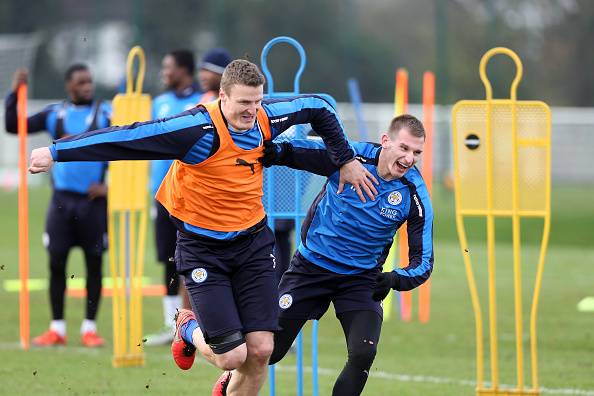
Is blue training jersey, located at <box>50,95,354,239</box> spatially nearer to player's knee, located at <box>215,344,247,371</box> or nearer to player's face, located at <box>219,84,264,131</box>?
player's face, located at <box>219,84,264,131</box>

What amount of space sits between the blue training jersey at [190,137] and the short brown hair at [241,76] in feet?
0.73

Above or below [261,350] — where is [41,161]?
above

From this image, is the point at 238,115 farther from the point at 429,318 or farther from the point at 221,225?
the point at 429,318

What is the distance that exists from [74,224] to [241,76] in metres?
4.78

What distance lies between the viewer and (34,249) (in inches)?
762

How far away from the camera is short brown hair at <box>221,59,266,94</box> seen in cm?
616

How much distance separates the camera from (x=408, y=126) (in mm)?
6758

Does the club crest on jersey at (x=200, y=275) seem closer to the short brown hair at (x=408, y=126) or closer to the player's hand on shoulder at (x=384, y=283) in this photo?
the player's hand on shoulder at (x=384, y=283)

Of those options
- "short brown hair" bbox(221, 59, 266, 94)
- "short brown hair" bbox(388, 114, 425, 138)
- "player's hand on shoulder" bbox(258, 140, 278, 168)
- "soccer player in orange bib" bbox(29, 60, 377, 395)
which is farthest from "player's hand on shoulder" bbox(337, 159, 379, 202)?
"short brown hair" bbox(221, 59, 266, 94)

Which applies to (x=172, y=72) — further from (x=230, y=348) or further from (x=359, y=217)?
(x=230, y=348)

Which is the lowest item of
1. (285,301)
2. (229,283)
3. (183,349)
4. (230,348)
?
(183,349)

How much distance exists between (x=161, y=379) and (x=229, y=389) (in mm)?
1999

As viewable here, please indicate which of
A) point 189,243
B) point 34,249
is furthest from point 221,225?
point 34,249

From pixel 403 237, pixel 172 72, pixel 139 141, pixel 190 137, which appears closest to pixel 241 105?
pixel 190 137
